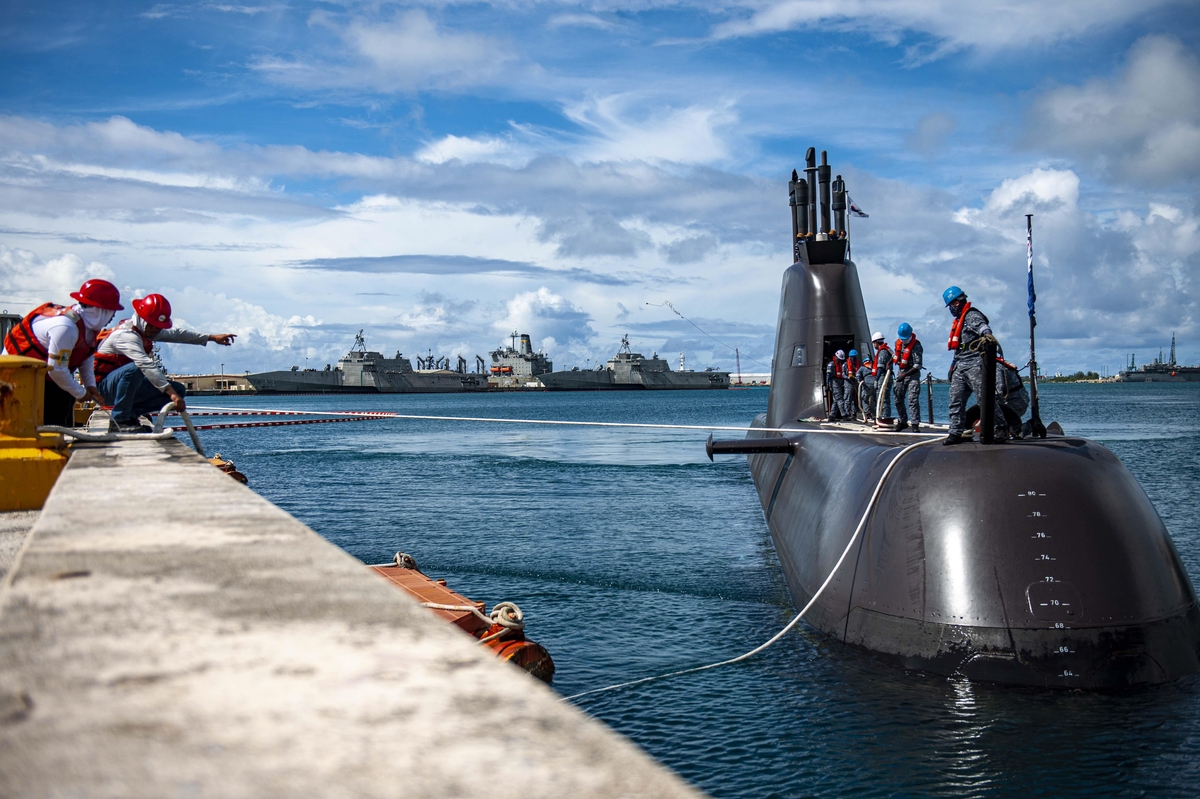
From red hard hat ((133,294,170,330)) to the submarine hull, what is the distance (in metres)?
6.69

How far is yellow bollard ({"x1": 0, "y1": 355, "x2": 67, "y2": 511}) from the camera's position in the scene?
6926mm

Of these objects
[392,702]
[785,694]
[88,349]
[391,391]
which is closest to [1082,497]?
[785,694]

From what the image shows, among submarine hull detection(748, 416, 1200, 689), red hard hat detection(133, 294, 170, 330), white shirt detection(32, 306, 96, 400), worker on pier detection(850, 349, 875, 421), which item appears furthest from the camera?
worker on pier detection(850, 349, 875, 421)

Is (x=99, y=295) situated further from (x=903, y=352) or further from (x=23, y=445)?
(x=903, y=352)

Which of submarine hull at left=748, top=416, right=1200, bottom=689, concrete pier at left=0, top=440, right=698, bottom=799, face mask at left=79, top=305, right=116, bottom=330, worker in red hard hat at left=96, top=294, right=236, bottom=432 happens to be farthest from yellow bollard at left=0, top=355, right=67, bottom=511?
submarine hull at left=748, top=416, right=1200, bottom=689

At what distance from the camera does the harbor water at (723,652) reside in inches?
263

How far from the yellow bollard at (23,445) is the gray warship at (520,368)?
15430 centimetres

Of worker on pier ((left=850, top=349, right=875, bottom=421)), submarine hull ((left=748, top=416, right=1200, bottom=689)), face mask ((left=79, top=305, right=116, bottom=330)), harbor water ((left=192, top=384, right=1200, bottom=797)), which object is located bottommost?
harbor water ((left=192, top=384, right=1200, bottom=797))

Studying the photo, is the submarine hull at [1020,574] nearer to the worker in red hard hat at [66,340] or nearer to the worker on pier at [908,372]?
the worker on pier at [908,372]

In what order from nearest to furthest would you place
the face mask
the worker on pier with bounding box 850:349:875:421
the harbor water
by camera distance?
the harbor water → the face mask → the worker on pier with bounding box 850:349:875:421

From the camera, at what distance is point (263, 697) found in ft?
5.66

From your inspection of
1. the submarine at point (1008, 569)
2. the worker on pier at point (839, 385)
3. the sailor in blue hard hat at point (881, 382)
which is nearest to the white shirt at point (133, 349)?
the submarine at point (1008, 569)

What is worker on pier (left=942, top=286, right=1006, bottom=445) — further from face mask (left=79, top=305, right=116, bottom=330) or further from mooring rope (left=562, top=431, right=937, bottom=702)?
face mask (left=79, top=305, right=116, bottom=330)

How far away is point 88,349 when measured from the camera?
8.19 meters
